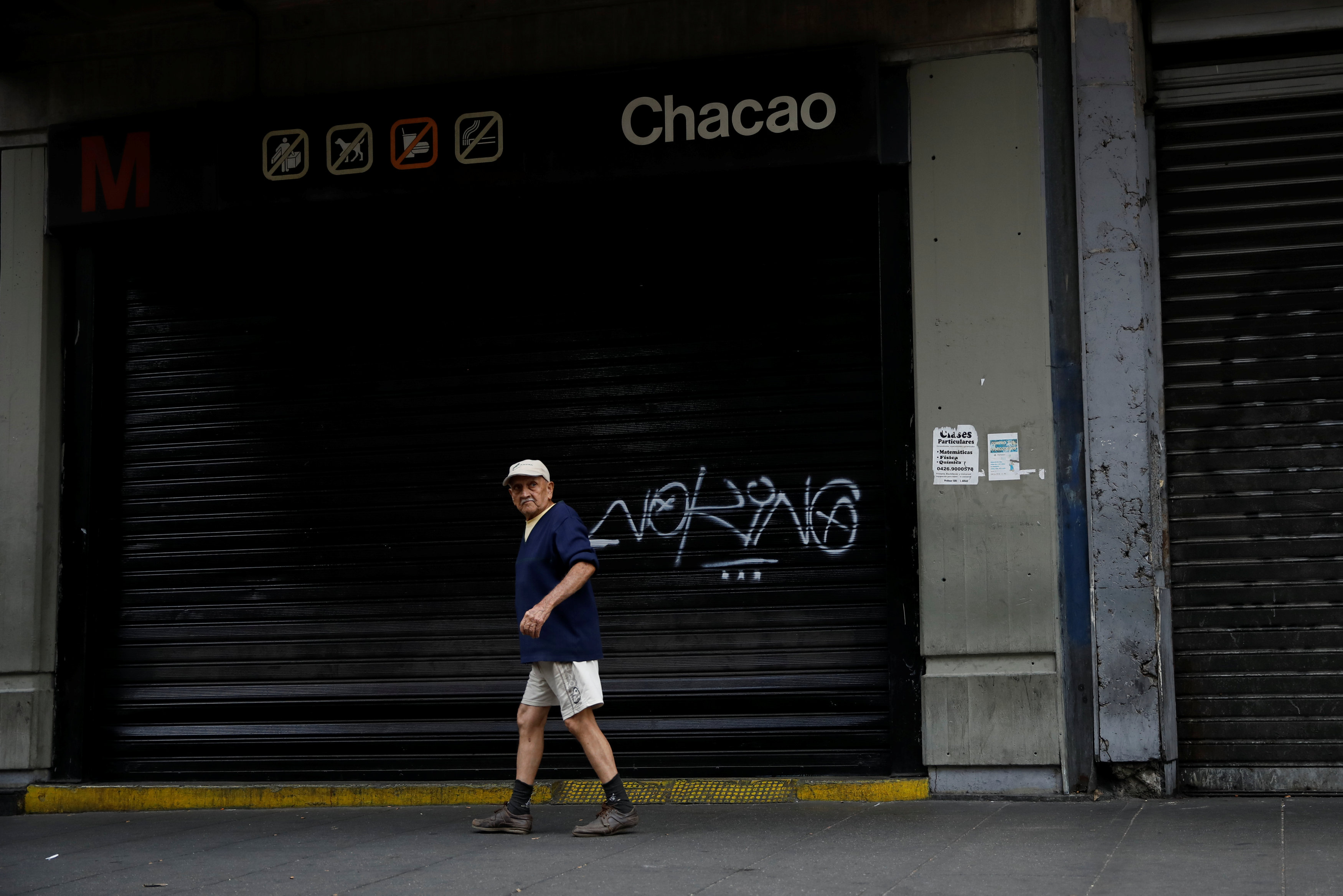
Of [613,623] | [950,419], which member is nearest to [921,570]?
[950,419]

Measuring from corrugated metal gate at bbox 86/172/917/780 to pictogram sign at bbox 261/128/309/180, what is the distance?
0.35m

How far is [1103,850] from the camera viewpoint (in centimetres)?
558

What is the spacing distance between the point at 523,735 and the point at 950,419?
298cm

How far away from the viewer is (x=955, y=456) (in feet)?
24.4

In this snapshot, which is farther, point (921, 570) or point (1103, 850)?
point (921, 570)

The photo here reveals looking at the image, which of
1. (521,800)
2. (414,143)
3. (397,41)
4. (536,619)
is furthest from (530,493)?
(397,41)

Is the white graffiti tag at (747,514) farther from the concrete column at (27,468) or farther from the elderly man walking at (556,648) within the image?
the concrete column at (27,468)

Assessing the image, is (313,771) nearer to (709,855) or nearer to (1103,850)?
(709,855)

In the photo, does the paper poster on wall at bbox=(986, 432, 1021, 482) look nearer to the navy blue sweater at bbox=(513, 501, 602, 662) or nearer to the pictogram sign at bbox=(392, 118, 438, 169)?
the navy blue sweater at bbox=(513, 501, 602, 662)

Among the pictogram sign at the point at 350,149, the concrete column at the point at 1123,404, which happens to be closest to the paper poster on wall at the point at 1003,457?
the concrete column at the point at 1123,404

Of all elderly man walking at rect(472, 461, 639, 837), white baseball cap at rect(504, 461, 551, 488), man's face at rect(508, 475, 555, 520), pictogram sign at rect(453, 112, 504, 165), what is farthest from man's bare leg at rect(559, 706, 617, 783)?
pictogram sign at rect(453, 112, 504, 165)

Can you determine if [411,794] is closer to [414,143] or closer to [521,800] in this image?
[521,800]

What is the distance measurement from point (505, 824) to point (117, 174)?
5.05m

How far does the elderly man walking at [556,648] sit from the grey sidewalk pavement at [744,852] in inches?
5.8
